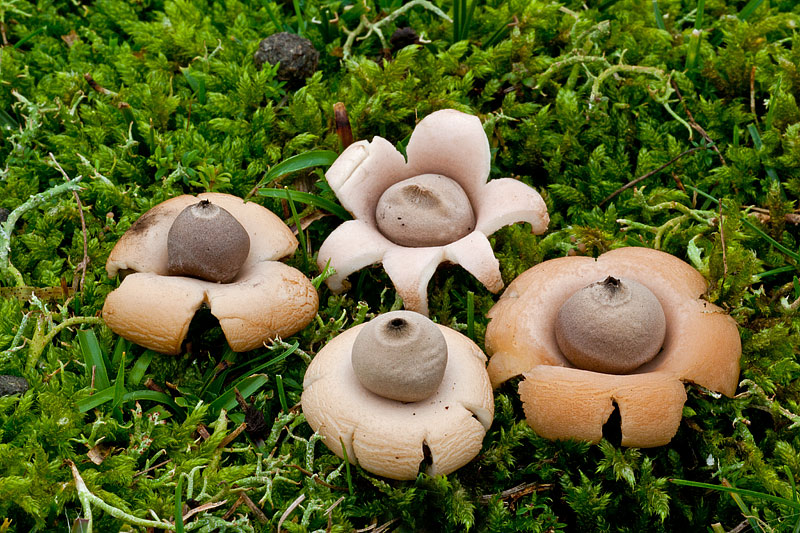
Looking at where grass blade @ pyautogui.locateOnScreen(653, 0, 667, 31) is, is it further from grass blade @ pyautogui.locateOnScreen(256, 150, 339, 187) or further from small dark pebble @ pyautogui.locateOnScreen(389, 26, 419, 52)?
grass blade @ pyautogui.locateOnScreen(256, 150, 339, 187)

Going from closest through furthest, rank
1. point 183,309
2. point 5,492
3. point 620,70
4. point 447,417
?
point 5,492 → point 447,417 → point 183,309 → point 620,70

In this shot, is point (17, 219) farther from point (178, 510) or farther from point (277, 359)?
point (178, 510)

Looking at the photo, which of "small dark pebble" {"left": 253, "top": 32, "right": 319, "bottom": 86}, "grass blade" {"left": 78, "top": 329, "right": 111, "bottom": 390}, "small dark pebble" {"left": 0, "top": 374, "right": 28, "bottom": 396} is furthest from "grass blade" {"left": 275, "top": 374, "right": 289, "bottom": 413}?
"small dark pebble" {"left": 253, "top": 32, "right": 319, "bottom": 86}

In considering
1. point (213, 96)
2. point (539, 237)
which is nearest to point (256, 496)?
point (539, 237)

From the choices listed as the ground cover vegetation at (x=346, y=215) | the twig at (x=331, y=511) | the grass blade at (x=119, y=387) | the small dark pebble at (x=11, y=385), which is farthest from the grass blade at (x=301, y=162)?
the twig at (x=331, y=511)

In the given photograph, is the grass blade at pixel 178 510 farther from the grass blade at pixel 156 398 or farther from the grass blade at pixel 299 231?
the grass blade at pixel 299 231

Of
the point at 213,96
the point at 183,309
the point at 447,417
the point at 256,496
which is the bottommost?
the point at 256,496

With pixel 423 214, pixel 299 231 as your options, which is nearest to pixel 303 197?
pixel 299 231

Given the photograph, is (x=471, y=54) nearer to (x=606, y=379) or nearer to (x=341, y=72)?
(x=341, y=72)
